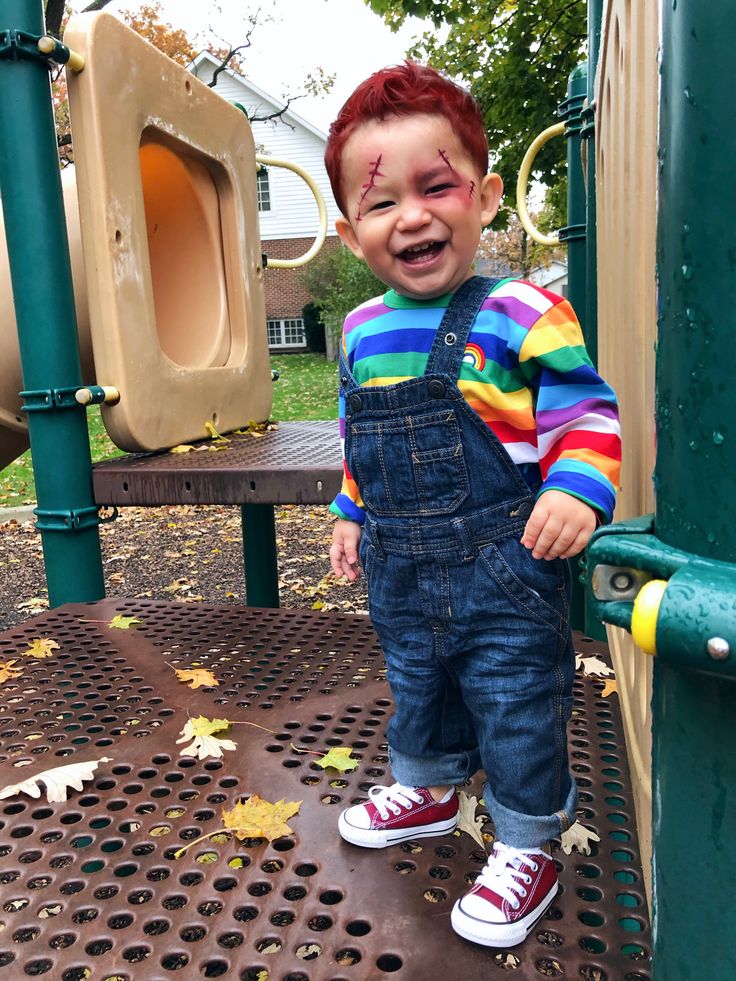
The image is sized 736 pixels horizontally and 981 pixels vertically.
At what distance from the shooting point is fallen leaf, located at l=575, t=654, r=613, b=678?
197cm

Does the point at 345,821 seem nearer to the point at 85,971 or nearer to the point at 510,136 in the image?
the point at 85,971

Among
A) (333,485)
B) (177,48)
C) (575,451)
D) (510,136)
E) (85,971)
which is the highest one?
(177,48)

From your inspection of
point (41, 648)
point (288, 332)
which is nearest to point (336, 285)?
point (288, 332)

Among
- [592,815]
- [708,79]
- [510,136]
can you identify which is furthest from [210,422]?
[510,136]

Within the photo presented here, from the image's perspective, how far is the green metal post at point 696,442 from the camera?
52 centimetres

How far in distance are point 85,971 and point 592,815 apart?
2.79ft

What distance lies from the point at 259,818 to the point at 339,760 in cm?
24

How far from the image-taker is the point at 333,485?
2.25 metres

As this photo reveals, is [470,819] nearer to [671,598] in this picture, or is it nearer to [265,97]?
[671,598]

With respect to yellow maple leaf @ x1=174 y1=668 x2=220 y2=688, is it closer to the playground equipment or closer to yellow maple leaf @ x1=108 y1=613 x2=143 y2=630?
yellow maple leaf @ x1=108 y1=613 x2=143 y2=630

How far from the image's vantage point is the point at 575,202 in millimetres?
2957

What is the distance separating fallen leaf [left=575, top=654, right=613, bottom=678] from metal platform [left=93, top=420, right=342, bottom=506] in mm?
784

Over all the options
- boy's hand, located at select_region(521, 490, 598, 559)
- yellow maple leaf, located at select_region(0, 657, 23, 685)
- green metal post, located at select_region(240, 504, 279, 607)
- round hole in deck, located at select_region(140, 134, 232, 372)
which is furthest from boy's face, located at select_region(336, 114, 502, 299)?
green metal post, located at select_region(240, 504, 279, 607)

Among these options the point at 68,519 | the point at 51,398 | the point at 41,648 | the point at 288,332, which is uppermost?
the point at 288,332
